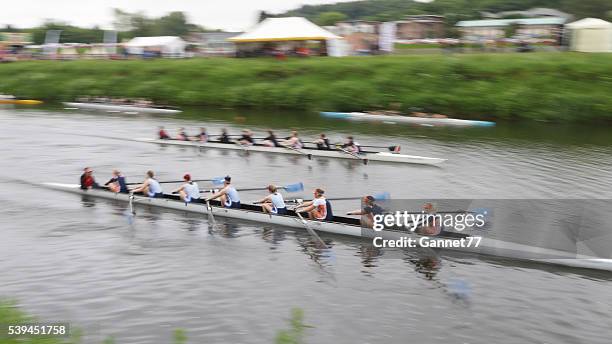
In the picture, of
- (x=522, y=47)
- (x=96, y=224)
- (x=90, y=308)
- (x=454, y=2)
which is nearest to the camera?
(x=90, y=308)

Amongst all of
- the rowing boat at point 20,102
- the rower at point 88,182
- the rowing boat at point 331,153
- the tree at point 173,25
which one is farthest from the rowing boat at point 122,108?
the tree at point 173,25

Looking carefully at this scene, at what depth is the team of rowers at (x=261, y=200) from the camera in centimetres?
1786

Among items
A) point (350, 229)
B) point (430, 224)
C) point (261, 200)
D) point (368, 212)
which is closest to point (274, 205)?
point (261, 200)

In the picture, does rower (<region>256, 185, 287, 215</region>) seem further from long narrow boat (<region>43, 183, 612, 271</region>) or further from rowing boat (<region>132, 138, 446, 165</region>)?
rowing boat (<region>132, 138, 446, 165</region>)

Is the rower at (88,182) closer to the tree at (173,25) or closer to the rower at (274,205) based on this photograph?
the rower at (274,205)

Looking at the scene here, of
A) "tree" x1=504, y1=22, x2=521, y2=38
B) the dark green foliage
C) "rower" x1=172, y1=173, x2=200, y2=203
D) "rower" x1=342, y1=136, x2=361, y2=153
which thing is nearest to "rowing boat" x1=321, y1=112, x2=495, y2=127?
"rower" x1=342, y1=136, x2=361, y2=153

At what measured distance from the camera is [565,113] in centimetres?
4162

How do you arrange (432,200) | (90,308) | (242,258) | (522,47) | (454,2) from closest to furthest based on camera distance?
1. (90,308)
2. (242,258)
3. (432,200)
4. (522,47)
5. (454,2)

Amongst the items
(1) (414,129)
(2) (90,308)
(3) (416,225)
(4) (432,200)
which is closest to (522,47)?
(1) (414,129)

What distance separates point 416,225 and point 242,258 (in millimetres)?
4802

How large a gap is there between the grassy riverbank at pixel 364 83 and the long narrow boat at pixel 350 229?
28476 millimetres

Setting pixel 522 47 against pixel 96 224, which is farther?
pixel 522 47

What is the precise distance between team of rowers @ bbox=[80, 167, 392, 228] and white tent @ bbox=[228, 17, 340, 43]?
37.2m

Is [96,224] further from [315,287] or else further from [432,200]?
[432,200]
